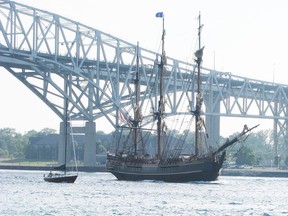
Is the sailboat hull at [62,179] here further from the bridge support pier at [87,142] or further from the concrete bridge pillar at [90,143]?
the bridge support pier at [87,142]

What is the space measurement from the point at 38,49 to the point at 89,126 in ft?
70.4

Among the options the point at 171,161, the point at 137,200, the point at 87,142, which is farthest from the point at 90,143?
the point at 137,200

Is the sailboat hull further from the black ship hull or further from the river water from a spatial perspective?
the black ship hull

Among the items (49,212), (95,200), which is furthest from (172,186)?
(49,212)

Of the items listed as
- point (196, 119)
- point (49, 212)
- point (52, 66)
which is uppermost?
point (52, 66)

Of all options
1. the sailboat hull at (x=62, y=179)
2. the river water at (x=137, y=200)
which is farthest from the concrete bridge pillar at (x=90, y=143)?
the river water at (x=137, y=200)

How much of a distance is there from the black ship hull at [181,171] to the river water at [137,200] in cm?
503

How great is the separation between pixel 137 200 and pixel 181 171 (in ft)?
106

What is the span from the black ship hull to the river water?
5.03m

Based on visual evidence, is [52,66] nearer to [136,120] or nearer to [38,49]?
[38,49]

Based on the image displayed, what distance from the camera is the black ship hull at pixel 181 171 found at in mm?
112875

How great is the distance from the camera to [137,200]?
269ft

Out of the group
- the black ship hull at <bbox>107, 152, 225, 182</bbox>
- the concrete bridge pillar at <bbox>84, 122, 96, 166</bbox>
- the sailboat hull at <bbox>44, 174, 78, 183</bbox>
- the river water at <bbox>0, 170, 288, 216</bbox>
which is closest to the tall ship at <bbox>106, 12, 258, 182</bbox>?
the black ship hull at <bbox>107, 152, 225, 182</bbox>

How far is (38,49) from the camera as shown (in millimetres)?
144000
